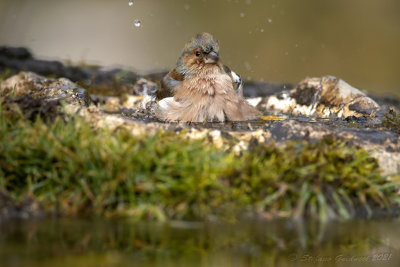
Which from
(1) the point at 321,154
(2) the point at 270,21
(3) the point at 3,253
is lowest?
(3) the point at 3,253

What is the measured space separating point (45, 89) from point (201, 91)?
78.1 inches

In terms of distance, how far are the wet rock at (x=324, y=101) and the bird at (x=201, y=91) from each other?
123 centimetres

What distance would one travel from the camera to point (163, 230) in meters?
3.49

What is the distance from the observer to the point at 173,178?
3924mm

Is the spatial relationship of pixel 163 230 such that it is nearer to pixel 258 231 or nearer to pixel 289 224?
pixel 258 231

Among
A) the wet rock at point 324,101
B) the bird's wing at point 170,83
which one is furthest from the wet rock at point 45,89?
the wet rock at point 324,101

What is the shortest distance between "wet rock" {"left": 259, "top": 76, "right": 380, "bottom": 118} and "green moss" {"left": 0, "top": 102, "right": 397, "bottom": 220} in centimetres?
302

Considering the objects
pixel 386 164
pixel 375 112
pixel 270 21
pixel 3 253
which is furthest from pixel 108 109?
pixel 270 21

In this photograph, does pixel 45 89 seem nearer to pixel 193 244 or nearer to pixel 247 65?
pixel 193 244

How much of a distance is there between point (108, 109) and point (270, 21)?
22.1ft

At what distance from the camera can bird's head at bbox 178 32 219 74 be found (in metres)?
6.79

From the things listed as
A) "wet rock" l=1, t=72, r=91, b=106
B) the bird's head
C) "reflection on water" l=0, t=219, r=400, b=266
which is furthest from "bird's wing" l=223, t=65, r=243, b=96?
"reflection on water" l=0, t=219, r=400, b=266

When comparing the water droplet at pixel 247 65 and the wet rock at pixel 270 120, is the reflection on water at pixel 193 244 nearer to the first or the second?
the wet rock at pixel 270 120

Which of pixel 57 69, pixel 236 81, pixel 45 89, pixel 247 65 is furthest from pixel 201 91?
pixel 247 65
